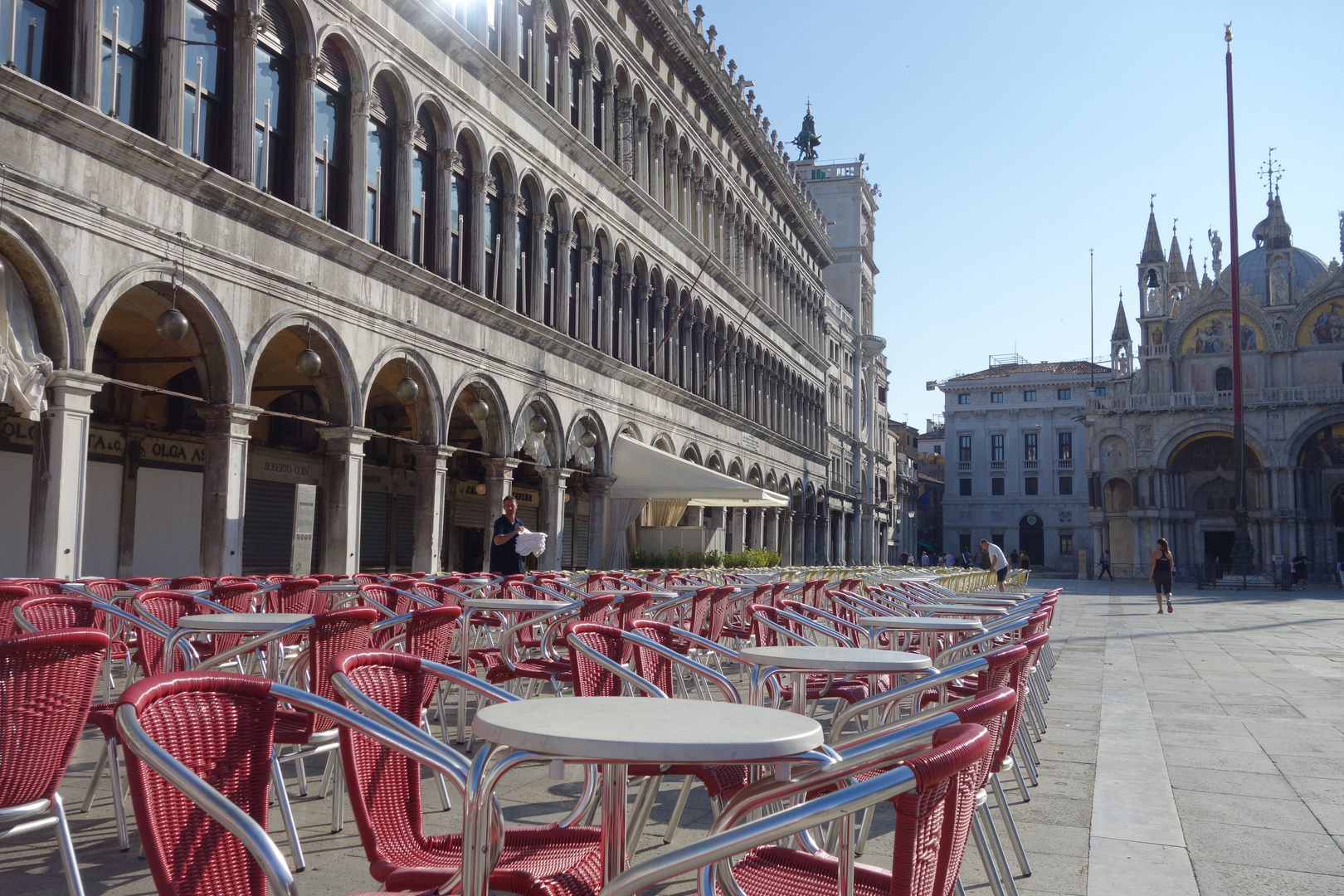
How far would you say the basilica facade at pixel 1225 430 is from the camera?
57188 mm

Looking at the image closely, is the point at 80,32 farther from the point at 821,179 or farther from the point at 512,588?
the point at 821,179

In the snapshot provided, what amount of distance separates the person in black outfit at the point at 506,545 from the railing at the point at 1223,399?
54.2m

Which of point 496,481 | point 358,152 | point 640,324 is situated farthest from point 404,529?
point 358,152

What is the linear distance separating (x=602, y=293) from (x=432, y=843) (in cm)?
2181

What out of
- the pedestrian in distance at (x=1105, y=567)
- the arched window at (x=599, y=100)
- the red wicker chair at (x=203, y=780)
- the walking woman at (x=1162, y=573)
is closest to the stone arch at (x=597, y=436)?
the arched window at (x=599, y=100)

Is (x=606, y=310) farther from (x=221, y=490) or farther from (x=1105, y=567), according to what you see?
(x=1105, y=567)

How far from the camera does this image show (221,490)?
13055 millimetres

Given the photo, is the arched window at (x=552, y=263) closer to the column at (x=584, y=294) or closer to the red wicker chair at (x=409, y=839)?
the column at (x=584, y=294)

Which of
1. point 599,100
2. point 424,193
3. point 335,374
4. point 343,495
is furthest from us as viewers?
point 599,100

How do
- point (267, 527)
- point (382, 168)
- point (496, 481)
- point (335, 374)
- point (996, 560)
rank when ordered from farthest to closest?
point (996, 560) < point (496, 481) < point (267, 527) < point (382, 168) < point (335, 374)

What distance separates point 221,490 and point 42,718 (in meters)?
10.5

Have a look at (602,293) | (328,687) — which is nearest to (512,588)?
(328,687)

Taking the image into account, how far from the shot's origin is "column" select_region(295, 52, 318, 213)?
1469cm

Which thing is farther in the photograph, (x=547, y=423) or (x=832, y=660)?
(x=547, y=423)
